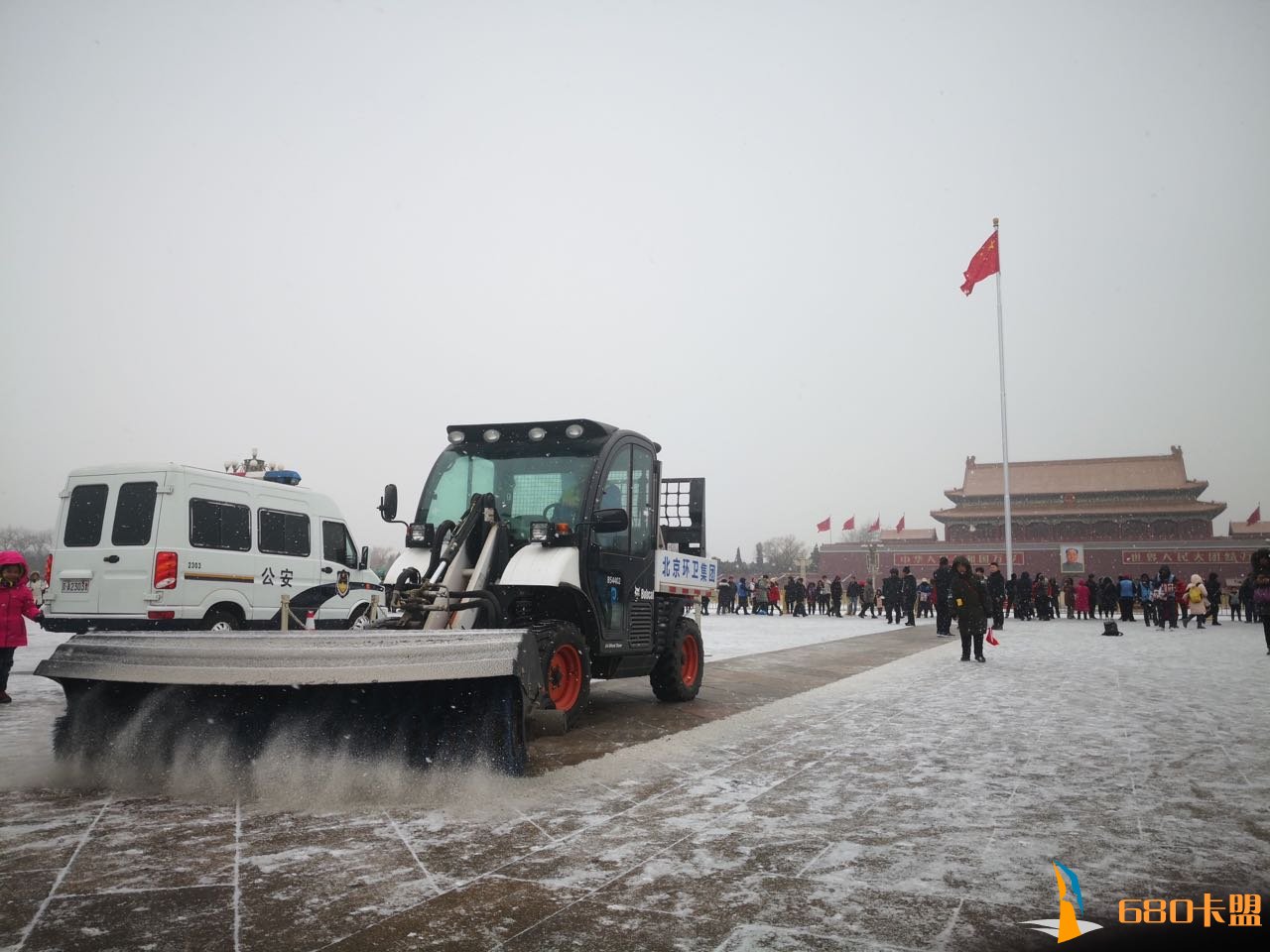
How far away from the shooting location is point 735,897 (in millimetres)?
3143

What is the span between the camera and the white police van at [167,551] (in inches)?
371

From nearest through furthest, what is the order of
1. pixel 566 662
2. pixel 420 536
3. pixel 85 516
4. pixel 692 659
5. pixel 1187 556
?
pixel 566 662, pixel 420 536, pixel 692 659, pixel 85 516, pixel 1187 556

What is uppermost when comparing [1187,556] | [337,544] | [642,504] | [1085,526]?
[1085,526]

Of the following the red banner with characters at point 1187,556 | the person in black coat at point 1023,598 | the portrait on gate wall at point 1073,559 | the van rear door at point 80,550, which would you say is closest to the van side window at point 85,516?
the van rear door at point 80,550

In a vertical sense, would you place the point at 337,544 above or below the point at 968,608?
above

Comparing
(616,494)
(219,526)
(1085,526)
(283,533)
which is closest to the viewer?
(616,494)

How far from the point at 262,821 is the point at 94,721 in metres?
1.65

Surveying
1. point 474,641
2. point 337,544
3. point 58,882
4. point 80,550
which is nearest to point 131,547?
point 80,550

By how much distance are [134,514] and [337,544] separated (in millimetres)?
3097

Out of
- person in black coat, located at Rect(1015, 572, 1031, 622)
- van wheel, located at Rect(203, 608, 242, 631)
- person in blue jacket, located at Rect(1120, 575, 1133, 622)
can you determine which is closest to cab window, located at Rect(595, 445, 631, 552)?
van wheel, located at Rect(203, 608, 242, 631)

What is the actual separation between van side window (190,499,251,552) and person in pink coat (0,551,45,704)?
1.86 metres

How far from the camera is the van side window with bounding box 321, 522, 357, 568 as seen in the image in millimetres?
12078

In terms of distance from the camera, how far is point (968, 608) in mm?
13102

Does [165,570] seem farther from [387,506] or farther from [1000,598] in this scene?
[1000,598]
